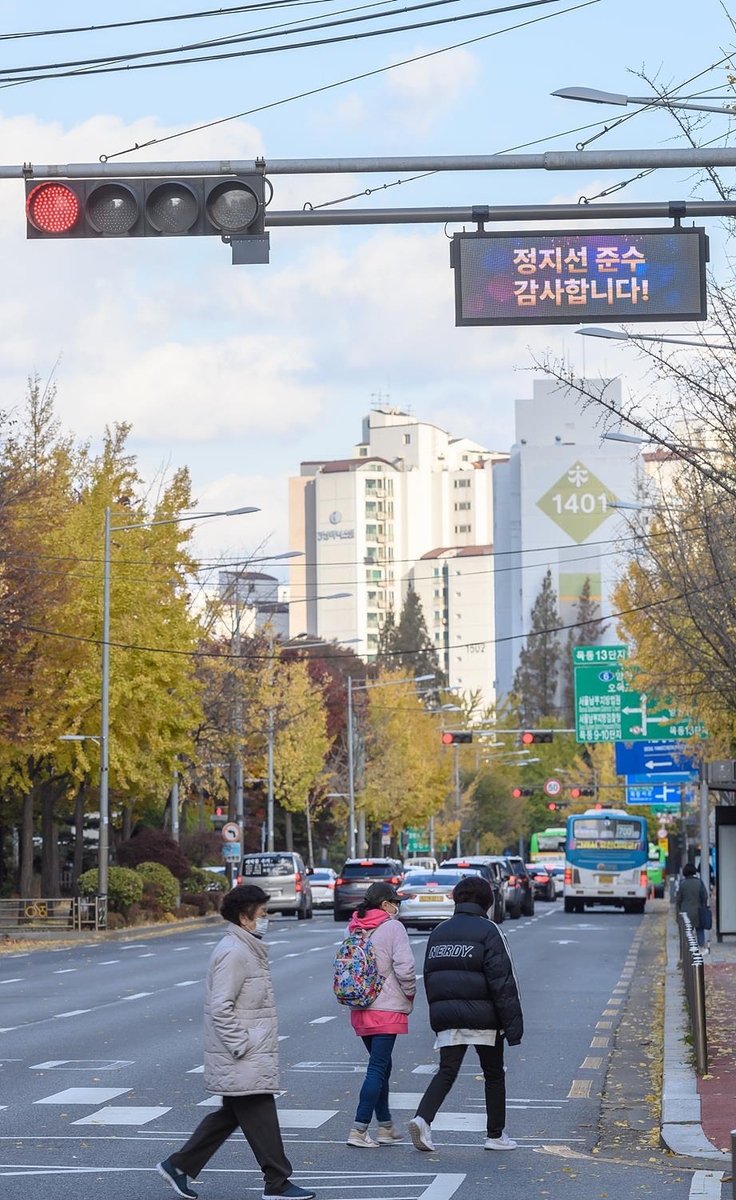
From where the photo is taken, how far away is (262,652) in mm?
68938

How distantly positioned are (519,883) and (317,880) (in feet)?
39.3

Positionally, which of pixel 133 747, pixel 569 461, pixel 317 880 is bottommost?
pixel 317 880

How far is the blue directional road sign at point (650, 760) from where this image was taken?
181 ft

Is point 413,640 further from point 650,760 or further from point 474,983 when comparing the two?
point 474,983

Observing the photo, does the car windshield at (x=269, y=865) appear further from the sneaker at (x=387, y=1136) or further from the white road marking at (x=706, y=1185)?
the white road marking at (x=706, y=1185)

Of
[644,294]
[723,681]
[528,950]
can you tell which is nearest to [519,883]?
[528,950]

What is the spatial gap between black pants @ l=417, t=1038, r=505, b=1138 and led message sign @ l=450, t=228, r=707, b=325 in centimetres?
445

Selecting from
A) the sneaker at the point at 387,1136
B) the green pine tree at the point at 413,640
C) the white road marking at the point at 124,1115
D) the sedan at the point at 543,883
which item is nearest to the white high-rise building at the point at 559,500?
the green pine tree at the point at 413,640

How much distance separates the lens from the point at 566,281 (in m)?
12.2

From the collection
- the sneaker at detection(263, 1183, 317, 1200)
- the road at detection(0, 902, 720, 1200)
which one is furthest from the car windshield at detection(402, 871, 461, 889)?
the sneaker at detection(263, 1183, 317, 1200)

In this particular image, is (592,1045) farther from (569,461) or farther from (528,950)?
(569,461)

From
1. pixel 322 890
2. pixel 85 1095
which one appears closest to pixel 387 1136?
pixel 85 1095

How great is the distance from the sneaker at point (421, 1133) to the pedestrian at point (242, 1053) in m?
1.80

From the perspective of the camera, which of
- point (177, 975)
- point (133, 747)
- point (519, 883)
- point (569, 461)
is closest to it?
point (177, 975)
